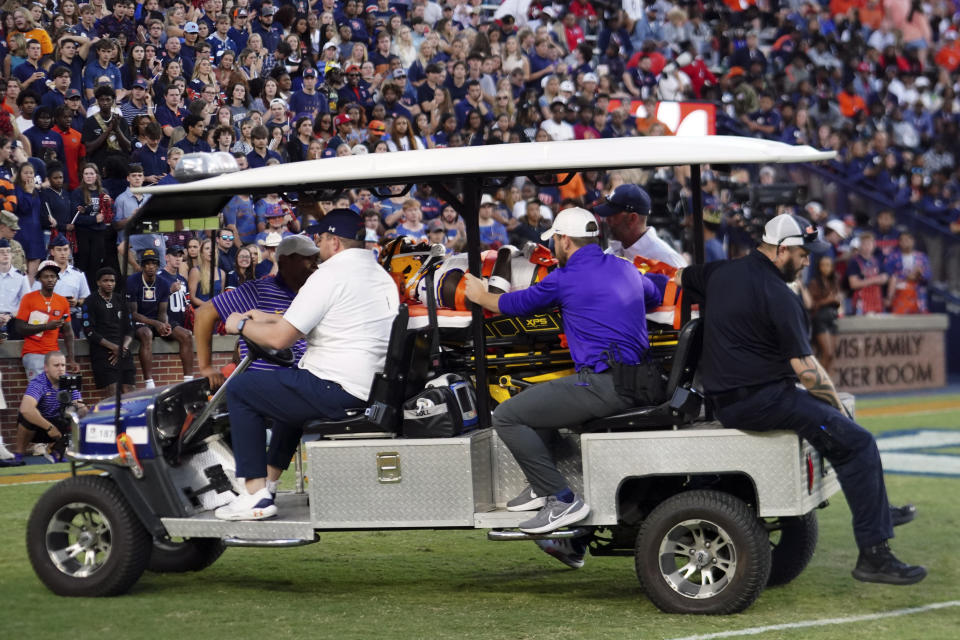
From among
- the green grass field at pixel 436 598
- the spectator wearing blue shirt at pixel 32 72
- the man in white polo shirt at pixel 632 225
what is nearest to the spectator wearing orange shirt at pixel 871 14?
the spectator wearing blue shirt at pixel 32 72

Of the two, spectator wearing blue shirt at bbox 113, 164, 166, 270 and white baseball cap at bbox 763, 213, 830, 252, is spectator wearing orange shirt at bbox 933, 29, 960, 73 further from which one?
white baseball cap at bbox 763, 213, 830, 252

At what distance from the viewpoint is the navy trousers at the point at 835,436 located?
6.65m

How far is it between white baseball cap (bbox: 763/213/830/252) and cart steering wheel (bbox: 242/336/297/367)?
249 cm

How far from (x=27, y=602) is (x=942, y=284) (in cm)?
2245

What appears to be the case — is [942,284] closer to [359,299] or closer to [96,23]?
[96,23]

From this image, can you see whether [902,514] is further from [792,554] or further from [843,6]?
[843,6]

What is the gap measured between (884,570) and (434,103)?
44.1 feet

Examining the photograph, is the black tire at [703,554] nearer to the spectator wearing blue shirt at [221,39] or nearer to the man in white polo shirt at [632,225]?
the man in white polo shirt at [632,225]

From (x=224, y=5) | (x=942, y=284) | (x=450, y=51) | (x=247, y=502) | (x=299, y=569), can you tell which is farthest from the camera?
(x=942, y=284)

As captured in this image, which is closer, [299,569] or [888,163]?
[299,569]

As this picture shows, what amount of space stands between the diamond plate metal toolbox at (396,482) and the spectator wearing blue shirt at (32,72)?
30.9ft

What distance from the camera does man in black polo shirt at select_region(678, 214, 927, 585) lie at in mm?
6672

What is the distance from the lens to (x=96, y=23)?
15.7 m

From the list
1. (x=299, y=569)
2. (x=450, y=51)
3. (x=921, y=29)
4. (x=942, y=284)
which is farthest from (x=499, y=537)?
(x=921, y=29)
